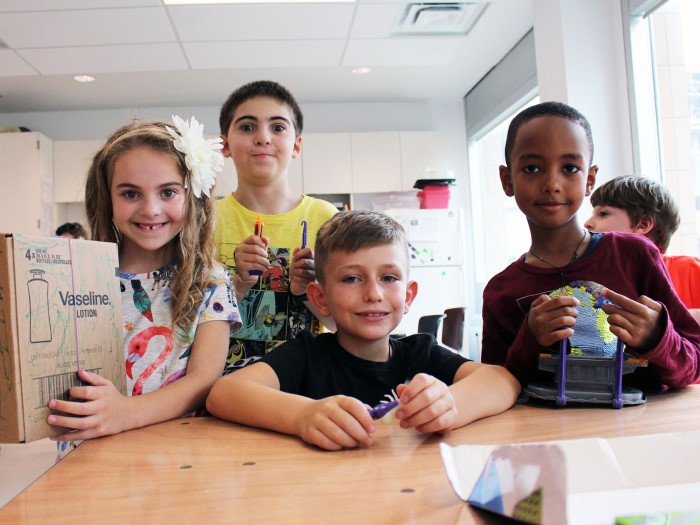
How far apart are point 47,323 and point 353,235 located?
0.55m

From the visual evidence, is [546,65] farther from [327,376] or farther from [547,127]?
[327,376]

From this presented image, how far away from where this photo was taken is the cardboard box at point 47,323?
717mm

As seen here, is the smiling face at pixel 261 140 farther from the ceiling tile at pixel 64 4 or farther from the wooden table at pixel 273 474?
the ceiling tile at pixel 64 4

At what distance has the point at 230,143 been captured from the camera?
5.48 ft

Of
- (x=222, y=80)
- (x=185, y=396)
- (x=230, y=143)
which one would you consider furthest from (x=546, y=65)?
(x=185, y=396)

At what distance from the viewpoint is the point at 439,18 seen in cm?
372

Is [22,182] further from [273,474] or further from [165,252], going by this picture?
[273,474]

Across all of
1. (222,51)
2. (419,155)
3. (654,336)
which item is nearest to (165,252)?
(654,336)

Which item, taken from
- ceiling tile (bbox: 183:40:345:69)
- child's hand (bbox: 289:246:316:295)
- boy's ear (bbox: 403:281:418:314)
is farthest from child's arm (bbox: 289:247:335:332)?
ceiling tile (bbox: 183:40:345:69)

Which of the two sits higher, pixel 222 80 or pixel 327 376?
pixel 222 80

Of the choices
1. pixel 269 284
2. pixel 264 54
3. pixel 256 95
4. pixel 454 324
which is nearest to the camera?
pixel 269 284

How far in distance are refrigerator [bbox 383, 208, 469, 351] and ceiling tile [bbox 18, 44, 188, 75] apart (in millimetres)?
2104

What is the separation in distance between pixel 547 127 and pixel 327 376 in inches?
24.0

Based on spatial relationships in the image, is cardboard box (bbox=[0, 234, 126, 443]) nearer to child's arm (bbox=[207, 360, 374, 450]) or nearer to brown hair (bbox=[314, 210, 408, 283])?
child's arm (bbox=[207, 360, 374, 450])
